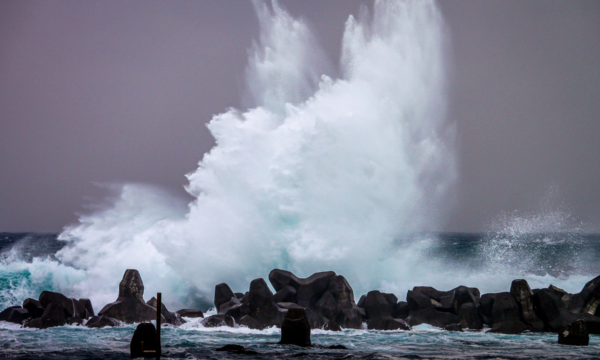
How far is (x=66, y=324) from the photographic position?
2097 centimetres

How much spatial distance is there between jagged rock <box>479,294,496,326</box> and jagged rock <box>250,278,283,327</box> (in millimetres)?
8378

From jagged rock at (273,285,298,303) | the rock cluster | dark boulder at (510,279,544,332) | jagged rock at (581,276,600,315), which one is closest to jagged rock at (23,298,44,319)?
the rock cluster

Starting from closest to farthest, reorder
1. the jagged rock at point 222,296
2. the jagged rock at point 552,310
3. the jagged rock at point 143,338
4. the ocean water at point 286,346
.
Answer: the jagged rock at point 143,338 < the ocean water at point 286,346 < the jagged rock at point 552,310 < the jagged rock at point 222,296

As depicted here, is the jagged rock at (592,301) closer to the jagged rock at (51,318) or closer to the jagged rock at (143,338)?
the jagged rock at (143,338)

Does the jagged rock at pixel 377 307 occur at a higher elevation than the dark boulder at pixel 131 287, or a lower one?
lower

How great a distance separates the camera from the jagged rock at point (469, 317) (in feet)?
69.4

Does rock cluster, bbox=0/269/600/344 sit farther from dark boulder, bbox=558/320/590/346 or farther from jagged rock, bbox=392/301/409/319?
dark boulder, bbox=558/320/590/346

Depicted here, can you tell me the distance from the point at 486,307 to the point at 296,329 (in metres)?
9.23

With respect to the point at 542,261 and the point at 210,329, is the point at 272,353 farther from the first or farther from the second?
the point at 542,261

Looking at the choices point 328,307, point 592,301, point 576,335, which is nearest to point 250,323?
point 328,307

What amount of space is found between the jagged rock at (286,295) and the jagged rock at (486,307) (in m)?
7.73

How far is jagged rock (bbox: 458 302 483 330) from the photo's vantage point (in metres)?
21.1

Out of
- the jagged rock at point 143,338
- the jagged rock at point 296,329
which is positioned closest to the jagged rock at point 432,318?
the jagged rock at point 296,329

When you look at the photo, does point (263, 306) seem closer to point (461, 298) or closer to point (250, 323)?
point (250, 323)
